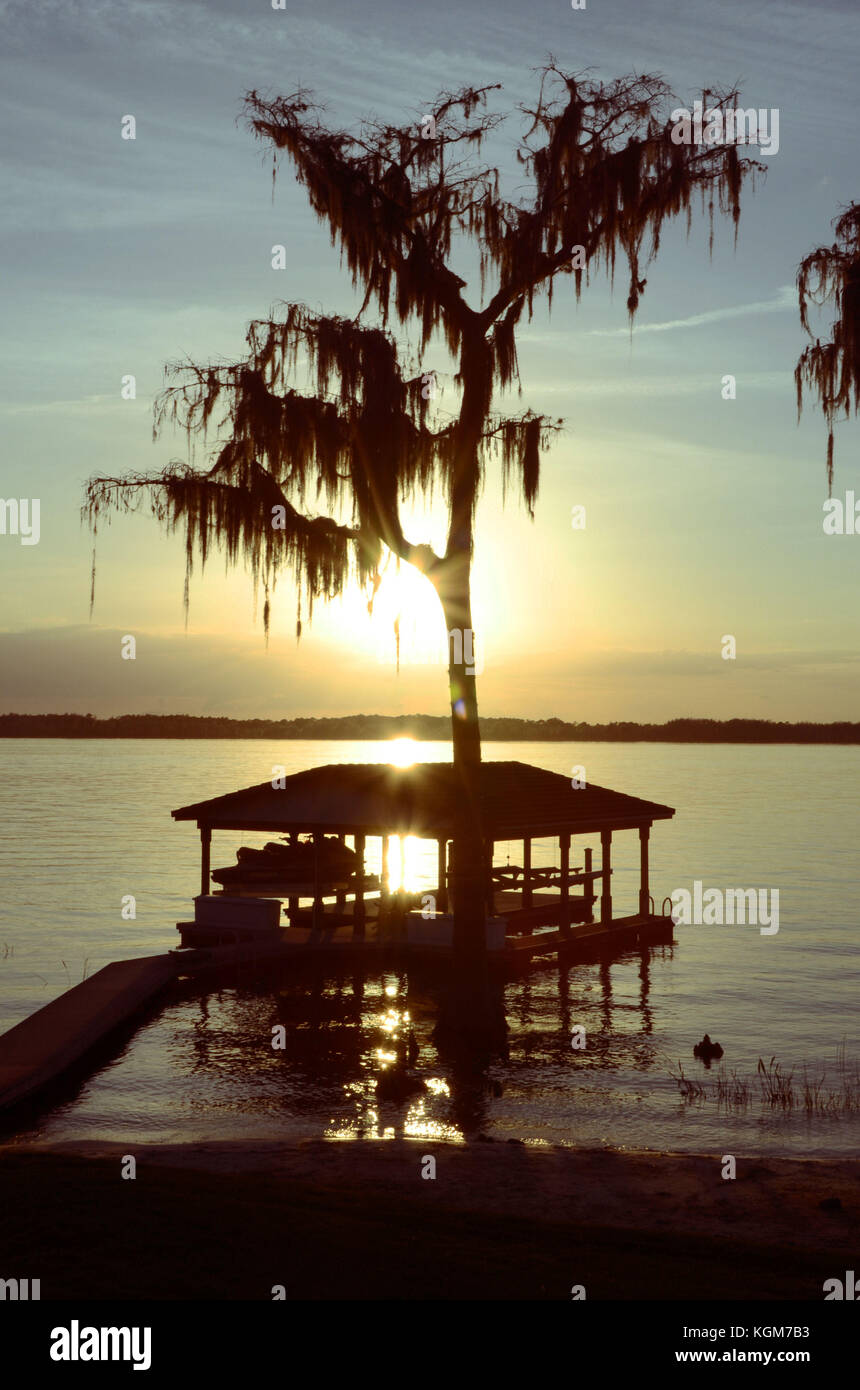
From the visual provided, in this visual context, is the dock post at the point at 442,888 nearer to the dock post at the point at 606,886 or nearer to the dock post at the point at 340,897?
the dock post at the point at 340,897

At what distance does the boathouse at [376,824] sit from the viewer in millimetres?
31625

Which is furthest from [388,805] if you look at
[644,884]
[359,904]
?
[644,884]

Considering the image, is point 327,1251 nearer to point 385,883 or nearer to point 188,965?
point 188,965

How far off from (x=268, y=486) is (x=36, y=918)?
148 ft

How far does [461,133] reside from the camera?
69.6 ft

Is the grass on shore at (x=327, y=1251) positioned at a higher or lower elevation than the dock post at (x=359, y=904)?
higher

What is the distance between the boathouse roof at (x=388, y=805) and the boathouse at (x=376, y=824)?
3 centimetres

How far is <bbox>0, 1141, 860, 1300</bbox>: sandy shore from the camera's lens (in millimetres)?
9555

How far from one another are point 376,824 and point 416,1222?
2026 cm

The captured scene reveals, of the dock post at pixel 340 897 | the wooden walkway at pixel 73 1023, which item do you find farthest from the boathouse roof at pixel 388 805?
the wooden walkway at pixel 73 1023

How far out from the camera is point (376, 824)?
103 feet

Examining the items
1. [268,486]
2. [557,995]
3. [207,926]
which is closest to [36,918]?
[207,926]

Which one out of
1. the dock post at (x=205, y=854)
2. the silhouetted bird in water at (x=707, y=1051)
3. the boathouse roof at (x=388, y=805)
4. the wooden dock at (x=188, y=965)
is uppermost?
the boathouse roof at (x=388, y=805)

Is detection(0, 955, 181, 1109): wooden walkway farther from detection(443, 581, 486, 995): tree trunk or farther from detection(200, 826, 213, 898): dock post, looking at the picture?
detection(443, 581, 486, 995): tree trunk
